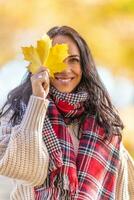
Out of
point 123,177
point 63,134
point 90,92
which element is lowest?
point 123,177

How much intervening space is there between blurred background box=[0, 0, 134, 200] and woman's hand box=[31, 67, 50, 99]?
1.19 metres

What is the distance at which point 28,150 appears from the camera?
4.24 feet

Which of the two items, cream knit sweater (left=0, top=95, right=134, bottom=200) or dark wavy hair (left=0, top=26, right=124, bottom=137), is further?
dark wavy hair (left=0, top=26, right=124, bottom=137)

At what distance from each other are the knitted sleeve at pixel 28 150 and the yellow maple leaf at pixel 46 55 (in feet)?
0.27

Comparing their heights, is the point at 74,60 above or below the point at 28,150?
above

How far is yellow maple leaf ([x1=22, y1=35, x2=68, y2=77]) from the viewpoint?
1.30 metres

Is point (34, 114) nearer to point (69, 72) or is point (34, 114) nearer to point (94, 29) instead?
point (69, 72)

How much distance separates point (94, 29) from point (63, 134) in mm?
1347

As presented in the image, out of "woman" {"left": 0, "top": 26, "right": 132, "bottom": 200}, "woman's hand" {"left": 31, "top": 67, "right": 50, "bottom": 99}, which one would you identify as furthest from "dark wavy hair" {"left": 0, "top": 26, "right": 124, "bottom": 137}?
"woman's hand" {"left": 31, "top": 67, "right": 50, "bottom": 99}

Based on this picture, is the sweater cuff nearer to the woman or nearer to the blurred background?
the woman

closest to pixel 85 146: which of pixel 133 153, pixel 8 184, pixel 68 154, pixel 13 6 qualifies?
pixel 68 154

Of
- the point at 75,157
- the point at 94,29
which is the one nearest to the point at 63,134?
the point at 75,157

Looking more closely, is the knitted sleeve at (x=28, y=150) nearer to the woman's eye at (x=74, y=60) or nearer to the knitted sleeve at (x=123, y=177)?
the woman's eye at (x=74, y=60)

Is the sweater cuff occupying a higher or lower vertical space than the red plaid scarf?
higher
